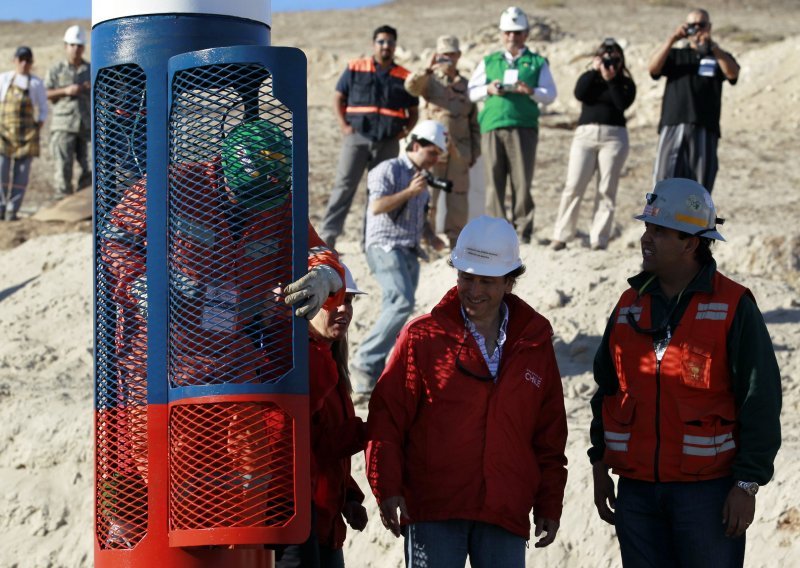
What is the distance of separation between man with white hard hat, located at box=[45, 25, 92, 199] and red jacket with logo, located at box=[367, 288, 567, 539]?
10205mm

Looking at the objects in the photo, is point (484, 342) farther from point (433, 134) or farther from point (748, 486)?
point (433, 134)

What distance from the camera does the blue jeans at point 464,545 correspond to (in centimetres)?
498

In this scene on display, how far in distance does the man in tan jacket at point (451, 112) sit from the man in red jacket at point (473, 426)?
605 cm

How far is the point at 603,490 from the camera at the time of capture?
5266 millimetres

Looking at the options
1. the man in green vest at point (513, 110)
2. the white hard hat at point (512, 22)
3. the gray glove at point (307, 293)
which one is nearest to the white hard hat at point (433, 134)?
the man in green vest at point (513, 110)

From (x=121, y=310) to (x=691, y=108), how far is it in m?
6.72

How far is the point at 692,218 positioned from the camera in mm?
5082

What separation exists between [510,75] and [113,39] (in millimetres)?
6749

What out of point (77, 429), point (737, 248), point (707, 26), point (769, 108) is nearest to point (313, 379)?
point (77, 429)

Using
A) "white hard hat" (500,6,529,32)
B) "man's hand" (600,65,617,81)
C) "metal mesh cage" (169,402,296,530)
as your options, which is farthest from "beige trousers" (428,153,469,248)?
"metal mesh cage" (169,402,296,530)

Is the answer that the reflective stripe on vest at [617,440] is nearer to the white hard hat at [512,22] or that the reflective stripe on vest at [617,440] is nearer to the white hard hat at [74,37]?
the white hard hat at [512,22]

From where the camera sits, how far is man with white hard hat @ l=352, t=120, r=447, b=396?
8.57 meters

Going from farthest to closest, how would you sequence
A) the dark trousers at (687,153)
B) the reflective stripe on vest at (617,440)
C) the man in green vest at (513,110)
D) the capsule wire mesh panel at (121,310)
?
the man in green vest at (513,110) < the dark trousers at (687,153) < the reflective stripe on vest at (617,440) < the capsule wire mesh panel at (121,310)

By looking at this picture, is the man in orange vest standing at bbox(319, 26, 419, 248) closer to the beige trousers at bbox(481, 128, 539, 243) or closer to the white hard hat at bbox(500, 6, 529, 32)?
the beige trousers at bbox(481, 128, 539, 243)
